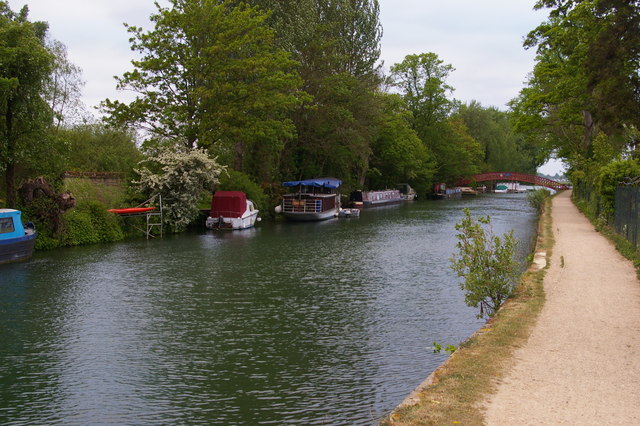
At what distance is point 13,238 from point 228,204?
15.4m

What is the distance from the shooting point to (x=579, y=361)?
8.27 metres

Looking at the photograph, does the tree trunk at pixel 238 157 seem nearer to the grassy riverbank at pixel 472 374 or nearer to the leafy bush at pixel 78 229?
the leafy bush at pixel 78 229

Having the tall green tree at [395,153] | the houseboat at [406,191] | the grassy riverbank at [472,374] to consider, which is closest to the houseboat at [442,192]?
the tall green tree at [395,153]

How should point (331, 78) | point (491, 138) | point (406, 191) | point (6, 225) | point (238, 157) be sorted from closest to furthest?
point (6, 225) < point (238, 157) < point (331, 78) < point (406, 191) < point (491, 138)

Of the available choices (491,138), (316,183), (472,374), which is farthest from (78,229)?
(491,138)

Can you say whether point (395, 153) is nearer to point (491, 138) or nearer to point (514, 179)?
point (514, 179)

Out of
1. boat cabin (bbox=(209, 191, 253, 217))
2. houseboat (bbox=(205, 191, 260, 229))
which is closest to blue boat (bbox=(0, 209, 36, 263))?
houseboat (bbox=(205, 191, 260, 229))

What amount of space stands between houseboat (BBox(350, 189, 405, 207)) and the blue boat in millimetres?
39121

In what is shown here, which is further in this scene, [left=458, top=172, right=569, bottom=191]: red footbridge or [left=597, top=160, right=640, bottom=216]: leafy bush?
[left=458, top=172, right=569, bottom=191]: red footbridge

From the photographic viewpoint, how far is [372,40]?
5753cm

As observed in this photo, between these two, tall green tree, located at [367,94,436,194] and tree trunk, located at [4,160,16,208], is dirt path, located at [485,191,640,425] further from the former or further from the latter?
tall green tree, located at [367,94,436,194]

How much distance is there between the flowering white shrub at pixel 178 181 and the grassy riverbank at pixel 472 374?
79.8 ft

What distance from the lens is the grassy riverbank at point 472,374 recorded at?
6367 mm

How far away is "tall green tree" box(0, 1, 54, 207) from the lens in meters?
23.8
